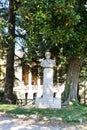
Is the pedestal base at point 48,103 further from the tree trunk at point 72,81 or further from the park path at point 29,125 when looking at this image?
the park path at point 29,125

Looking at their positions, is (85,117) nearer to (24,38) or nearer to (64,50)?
(64,50)

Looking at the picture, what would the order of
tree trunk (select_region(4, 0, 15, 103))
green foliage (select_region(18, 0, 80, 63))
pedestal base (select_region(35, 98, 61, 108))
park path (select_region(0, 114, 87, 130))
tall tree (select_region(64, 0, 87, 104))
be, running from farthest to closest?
tree trunk (select_region(4, 0, 15, 103)) → tall tree (select_region(64, 0, 87, 104)) → pedestal base (select_region(35, 98, 61, 108)) → green foliage (select_region(18, 0, 80, 63)) → park path (select_region(0, 114, 87, 130))

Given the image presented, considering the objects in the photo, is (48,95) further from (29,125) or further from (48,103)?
(29,125)

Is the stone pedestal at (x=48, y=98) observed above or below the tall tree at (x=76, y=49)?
below

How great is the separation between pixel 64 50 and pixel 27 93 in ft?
112

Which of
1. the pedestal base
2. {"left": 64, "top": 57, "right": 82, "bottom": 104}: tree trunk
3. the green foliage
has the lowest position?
the pedestal base

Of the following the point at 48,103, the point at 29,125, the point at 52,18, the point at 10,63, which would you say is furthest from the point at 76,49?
the point at 29,125

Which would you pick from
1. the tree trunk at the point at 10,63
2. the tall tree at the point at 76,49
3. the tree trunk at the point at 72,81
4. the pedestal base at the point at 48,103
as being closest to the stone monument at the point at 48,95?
the pedestal base at the point at 48,103

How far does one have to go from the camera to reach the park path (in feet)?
31.2

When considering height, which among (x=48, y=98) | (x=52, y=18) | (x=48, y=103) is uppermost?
(x=52, y=18)

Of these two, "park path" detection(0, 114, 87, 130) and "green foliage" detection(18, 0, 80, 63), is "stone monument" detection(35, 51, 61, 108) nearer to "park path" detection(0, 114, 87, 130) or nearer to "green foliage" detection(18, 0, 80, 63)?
"green foliage" detection(18, 0, 80, 63)

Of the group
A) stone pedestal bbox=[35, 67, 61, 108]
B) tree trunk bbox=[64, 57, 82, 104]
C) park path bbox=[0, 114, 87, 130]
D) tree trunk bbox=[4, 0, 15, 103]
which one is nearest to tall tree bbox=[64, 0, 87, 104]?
tree trunk bbox=[64, 57, 82, 104]

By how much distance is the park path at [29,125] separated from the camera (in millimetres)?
9508

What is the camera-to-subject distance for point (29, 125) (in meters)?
9.84
